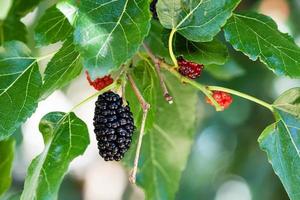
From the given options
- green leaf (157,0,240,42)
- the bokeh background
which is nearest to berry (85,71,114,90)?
green leaf (157,0,240,42)

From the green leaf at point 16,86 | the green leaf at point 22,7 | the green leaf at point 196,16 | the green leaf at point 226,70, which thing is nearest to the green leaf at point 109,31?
the green leaf at point 196,16

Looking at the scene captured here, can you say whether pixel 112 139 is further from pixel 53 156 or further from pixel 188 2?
pixel 188 2

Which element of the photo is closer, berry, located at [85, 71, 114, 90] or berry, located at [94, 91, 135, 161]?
berry, located at [94, 91, 135, 161]

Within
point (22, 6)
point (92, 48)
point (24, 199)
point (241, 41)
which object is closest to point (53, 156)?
point (24, 199)

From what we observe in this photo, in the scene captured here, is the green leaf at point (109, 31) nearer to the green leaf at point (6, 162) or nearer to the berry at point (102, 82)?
the berry at point (102, 82)

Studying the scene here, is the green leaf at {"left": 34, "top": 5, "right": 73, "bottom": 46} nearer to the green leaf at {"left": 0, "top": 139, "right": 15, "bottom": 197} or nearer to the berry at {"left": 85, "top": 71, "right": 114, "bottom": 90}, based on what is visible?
the berry at {"left": 85, "top": 71, "right": 114, "bottom": 90}
